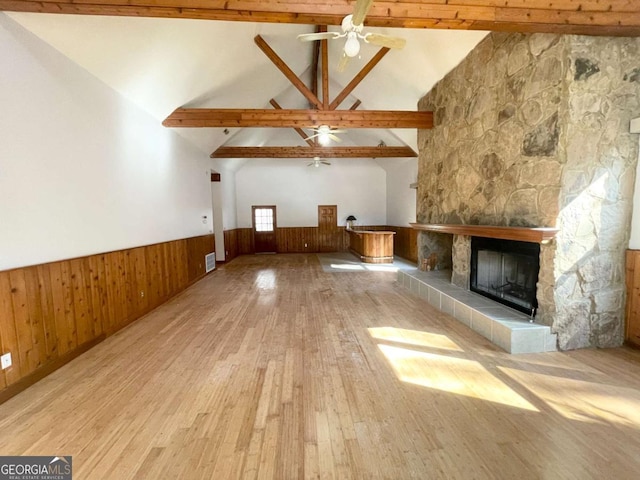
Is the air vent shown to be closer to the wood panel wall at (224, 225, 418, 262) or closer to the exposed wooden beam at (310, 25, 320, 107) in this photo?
the wood panel wall at (224, 225, 418, 262)

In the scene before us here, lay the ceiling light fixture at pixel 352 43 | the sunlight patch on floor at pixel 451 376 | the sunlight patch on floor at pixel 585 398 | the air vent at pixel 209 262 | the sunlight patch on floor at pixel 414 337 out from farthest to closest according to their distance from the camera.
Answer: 1. the air vent at pixel 209 262
2. the sunlight patch on floor at pixel 414 337
3. the ceiling light fixture at pixel 352 43
4. the sunlight patch on floor at pixel 451 376
5. the sunlight patch on floor at pixel 585 398

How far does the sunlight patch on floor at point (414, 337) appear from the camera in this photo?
309cm

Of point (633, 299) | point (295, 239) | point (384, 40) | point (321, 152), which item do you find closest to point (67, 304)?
point (384, 40)

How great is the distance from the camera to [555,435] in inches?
71.1

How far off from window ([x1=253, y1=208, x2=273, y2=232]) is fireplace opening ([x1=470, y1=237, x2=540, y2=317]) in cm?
815

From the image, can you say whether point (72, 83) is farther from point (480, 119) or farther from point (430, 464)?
point (480, 119)

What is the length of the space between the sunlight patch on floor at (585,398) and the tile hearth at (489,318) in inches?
17.6

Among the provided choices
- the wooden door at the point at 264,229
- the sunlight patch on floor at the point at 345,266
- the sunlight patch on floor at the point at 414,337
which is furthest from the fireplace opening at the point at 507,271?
the wooden door at the point at 264,229

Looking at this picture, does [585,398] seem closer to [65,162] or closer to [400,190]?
[65,162]

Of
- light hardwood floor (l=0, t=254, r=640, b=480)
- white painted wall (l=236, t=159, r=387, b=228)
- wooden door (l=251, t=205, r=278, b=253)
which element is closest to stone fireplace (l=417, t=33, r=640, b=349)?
light hardwood floor (l=0, t=254, r=640, b=480)

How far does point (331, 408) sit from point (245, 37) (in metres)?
5.11

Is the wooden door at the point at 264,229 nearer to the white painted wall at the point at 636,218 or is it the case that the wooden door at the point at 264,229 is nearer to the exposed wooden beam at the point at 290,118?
the exposed wooden beam at the point at 290,118

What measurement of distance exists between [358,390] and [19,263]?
2952 millimetres

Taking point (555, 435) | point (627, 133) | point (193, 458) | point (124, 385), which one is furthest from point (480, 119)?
point (124, 385)
